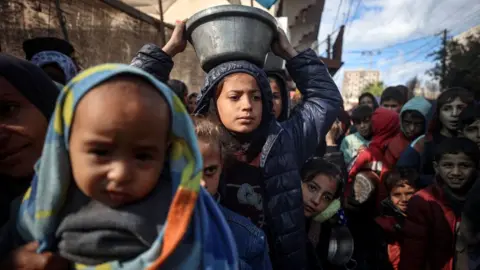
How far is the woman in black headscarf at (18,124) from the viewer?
109 cm

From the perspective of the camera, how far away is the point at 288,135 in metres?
1.81

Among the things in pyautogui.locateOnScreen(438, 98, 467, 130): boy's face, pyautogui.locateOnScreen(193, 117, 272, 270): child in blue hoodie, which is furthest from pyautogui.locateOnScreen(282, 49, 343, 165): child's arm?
pyautogui.locateOnScreen(438, 98, 467, 130): boy's face

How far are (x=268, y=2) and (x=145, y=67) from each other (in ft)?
3.54

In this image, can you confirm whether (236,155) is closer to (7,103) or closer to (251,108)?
(251,108)

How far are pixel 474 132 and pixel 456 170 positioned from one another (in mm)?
812

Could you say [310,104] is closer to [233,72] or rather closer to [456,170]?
[233,72]

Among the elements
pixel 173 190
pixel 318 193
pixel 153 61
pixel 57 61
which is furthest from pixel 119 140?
pixel 57 61

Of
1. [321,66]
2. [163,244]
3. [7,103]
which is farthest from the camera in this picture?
[321,66]

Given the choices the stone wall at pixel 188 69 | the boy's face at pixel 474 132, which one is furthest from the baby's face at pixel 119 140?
the stone wall at pixel 188 69

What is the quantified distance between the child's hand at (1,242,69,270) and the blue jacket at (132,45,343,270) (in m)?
0.95

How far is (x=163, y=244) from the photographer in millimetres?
883

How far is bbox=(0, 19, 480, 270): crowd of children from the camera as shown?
0.87m

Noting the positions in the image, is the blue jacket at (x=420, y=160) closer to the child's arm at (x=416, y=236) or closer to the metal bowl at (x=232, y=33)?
the child's arm at (x=416, y=236)

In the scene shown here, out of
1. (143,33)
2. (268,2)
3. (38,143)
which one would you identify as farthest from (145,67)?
(143,33)
